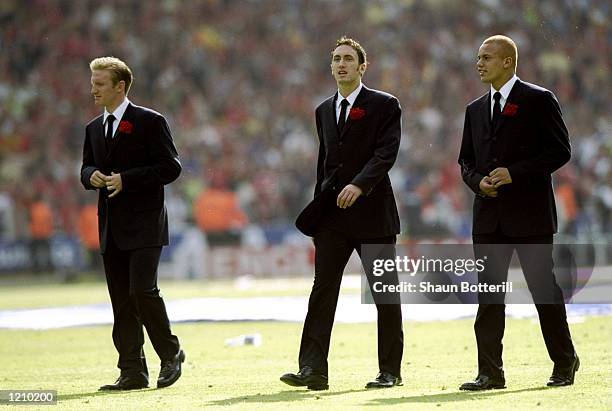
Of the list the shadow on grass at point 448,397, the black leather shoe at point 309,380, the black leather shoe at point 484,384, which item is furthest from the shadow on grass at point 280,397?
the black leather shoe at point 484,384

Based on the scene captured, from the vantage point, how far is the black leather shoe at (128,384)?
7246 millimetres

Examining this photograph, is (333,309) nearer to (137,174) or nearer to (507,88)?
(137,174)

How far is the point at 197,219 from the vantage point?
24.1 metres

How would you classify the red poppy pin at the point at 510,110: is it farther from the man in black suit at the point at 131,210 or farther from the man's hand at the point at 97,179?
the man's hand at the point at 97,179

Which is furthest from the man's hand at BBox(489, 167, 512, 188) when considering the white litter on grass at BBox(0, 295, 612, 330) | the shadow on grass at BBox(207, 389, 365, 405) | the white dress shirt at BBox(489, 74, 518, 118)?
the white litter on grass at BBox(0, 295, 612, 330)

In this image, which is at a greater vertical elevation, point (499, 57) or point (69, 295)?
point (499, 57)

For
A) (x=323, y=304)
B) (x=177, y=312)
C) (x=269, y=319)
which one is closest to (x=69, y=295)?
(x=177, y=312)

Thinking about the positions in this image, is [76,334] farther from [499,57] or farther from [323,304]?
[499,57]

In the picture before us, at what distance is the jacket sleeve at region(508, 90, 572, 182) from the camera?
6754 millimetres

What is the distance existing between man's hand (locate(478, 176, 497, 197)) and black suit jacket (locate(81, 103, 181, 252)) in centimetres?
182

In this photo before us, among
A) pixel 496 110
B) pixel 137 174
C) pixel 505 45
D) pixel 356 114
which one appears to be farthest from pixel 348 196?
pixel 137 174

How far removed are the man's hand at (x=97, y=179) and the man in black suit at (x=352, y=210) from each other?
3.89ft

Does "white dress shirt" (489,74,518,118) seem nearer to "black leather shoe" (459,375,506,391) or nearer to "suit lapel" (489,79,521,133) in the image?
"suit lapel" (489,79,521,133)

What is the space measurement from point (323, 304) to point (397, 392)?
29.0 inches
